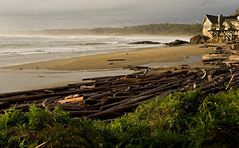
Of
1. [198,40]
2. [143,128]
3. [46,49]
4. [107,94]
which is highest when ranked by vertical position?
[143,128]

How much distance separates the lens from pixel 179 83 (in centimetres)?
1170

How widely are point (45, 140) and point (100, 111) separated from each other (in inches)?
150

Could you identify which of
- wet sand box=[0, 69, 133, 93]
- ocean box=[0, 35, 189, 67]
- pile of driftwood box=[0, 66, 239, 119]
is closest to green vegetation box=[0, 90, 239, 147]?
pile of driftwood box=[0, 66, 239, 119]

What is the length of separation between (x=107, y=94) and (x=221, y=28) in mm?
57234

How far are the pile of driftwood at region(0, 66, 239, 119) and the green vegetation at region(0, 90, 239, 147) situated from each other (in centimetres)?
206

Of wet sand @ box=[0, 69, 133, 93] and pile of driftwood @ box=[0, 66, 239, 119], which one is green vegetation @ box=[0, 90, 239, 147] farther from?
wet sand @ box=[0, 69, 133, 93]

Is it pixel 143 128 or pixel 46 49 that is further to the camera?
pixel 46 49

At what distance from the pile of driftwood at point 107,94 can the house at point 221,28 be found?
49503 mm

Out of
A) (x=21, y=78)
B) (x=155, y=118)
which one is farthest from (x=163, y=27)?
(x=155, y=118)

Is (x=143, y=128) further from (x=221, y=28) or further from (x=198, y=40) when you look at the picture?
(x=221, y=28)

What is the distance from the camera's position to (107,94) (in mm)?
10211

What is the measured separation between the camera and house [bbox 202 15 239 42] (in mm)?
61756

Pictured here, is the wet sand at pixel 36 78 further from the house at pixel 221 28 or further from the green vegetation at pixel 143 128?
the house at pixel 221 28

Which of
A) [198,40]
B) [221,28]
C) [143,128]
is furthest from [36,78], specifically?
[221,28]
